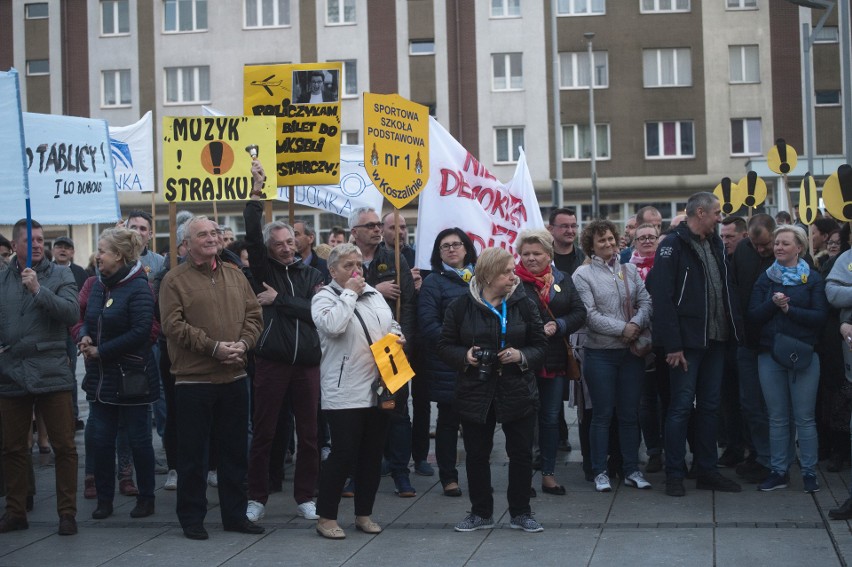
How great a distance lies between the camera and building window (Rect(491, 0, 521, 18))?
43344mm

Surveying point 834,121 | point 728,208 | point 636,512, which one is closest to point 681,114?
point 834,121

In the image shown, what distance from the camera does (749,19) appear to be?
1681 inches

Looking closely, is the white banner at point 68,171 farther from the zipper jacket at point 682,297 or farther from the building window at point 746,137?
the building window at point 746,137

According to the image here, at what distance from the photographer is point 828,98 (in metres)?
42.6

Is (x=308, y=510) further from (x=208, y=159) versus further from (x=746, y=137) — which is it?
(x=746, y=137)

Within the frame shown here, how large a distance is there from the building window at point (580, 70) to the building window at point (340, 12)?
27.4ft

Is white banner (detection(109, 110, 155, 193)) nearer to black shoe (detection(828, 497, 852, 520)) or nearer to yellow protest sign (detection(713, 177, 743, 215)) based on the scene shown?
yellow protest sign (detection(713, 177, 743, 215))

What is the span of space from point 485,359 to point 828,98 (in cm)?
3866

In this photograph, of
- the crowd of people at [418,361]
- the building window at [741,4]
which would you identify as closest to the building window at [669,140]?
the building window at [741,4]

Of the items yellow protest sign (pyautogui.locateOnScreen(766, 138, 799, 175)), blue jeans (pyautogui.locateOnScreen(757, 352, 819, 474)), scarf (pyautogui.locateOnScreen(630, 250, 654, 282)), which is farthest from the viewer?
yellow protest sign (pyautogui.locateOnScreen(766, 138, 799, 175))

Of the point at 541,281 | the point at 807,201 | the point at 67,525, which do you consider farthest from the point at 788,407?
the point at 807,201

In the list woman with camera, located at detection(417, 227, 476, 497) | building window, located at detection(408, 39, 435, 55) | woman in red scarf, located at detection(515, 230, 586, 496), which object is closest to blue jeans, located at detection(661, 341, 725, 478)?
woman in red scarf, located at detection(515, 230, 586, 496)

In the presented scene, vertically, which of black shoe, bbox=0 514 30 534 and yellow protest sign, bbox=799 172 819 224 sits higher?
yellow protest sign, bbox=799 172 819 224

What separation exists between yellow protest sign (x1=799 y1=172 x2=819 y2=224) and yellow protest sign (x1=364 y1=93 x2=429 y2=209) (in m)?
5.58
